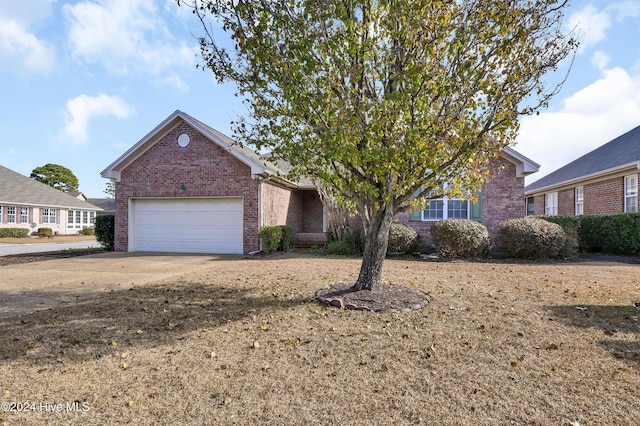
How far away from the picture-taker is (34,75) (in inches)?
403

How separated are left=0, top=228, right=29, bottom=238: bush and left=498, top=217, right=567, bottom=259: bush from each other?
111 ft

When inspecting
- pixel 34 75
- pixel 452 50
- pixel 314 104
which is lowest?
pixel 314 104

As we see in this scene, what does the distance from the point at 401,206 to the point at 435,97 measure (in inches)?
75.7

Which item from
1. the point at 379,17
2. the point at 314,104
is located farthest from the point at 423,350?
the point at 379,17

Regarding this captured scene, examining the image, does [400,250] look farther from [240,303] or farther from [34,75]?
[34,75]

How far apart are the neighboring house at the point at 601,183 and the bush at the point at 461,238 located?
23.0ft

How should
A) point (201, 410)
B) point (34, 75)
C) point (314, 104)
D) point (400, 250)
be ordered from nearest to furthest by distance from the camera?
point (201, 410) < point (314, 104) < point (34, 75) < point (400, 250)

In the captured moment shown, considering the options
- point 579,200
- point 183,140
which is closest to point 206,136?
point 183,140

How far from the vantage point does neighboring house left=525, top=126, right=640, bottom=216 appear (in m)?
14.9

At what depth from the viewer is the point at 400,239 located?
507 inches

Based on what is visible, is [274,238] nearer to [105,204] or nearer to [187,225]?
[187,225]

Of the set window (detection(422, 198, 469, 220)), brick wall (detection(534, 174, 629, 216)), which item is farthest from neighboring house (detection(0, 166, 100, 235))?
brick wall (detection(534, 174, 629, 216))

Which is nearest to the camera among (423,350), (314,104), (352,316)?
(423,350)

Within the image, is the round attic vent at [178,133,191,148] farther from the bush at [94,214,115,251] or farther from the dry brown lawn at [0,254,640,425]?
the dry brown lawn at [0,254,640,425]
